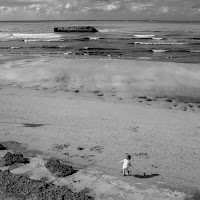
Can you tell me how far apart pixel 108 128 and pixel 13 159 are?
4.97m

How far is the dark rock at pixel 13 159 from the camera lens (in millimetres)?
9867

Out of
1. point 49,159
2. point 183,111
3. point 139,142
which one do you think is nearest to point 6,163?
point 49,159

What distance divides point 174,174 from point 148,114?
5769 mm

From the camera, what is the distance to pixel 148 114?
1507 cm

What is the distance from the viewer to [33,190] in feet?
26.8

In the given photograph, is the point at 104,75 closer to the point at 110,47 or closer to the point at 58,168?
the point at 58,168

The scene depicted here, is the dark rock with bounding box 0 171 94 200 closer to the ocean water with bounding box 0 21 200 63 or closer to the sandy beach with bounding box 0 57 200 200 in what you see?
the sandy beach with bounding box 0 57 200 200

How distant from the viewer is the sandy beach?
358 inches

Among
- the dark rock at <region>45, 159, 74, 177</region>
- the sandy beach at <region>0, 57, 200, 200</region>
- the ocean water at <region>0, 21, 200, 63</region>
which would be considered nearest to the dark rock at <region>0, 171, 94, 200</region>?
the sandy beach at <region>0, 57, 200, 200</region>

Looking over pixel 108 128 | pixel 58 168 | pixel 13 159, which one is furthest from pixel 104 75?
pixel 58 168

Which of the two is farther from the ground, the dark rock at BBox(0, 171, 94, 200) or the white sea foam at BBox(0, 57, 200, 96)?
the white sea foam at BBox(0, 57, 200, 96)

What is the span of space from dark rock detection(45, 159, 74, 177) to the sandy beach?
6.5 inches

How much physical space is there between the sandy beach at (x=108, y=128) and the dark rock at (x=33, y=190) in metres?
0.47

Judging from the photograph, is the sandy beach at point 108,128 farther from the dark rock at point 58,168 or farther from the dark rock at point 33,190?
the dark rock at point 33,190
